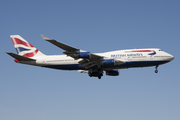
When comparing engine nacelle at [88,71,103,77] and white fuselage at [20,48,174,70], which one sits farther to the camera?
engine nacelle at [88,71,103,77]

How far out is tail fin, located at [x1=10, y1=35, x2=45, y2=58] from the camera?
55688 millimetres

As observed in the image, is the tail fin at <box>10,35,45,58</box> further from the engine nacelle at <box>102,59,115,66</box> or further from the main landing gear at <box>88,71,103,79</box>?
the engine nacelle at <box>102,59,115,66</box>

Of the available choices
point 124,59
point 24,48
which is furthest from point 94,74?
point 24,48

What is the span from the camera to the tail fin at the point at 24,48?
55688 millimetres

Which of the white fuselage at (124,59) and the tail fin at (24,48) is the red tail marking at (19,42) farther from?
the white fuselage at (124,59)

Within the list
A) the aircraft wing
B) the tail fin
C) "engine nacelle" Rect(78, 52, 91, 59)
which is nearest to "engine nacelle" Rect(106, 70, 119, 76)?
the aircraft wing

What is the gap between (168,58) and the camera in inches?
2003

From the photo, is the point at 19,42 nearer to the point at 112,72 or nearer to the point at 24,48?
the point at 24,48

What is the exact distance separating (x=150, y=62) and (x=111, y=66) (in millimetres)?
7257

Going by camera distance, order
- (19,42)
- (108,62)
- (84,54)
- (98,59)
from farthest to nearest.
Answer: (19,42)
(98,59)
(108,62)
(84,54)

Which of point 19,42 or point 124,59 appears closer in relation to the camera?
point 124,59

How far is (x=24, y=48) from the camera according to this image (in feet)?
185

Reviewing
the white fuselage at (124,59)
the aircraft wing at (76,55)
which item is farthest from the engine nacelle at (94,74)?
the aircraft wing at (76,55)

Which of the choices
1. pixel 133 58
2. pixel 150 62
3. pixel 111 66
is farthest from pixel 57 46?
pixel 150 62
